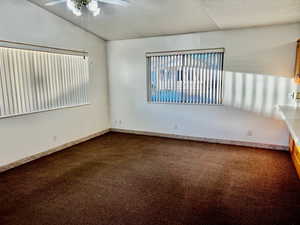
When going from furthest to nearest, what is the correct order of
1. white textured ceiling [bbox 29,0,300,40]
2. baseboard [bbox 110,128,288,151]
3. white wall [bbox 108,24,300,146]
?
baseboard [bbox 110,128,288,151], white wall [bbox 108,24,300,146], white textured ceiling [bbox 29,0,300,40]

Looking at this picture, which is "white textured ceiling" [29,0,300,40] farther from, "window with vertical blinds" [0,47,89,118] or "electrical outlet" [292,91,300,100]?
"electrical outlet" [292,91,300,100]

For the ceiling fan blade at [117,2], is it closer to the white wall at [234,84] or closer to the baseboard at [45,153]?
the white wall at [234,84]

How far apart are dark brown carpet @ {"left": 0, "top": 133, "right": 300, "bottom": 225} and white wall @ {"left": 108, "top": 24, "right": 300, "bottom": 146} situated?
1.93ft

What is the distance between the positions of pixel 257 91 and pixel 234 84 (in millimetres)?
464

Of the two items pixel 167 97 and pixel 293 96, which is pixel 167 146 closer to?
pixel 167 97

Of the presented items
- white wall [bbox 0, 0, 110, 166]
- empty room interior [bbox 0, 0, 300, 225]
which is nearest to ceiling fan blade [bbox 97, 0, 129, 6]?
empty room interior [bbox 0, 0, 300, 225]

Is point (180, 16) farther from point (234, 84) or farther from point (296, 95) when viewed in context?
point (296, 95)

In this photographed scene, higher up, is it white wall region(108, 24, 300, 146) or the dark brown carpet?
white wall region(108, 24, 300, 146)

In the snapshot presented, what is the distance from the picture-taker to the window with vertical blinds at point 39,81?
11.0ft

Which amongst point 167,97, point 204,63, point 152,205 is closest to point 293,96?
point 204,63

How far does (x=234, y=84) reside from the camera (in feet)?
14.4

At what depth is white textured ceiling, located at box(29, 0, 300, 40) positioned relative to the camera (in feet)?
10.2

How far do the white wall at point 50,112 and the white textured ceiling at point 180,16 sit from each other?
0.84 ft

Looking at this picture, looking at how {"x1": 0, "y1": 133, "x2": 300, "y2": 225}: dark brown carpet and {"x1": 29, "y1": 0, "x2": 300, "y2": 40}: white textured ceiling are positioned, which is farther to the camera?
{"x1": 29, "y1": 0, "x2": 300, "y2": 40}: white textured ceiling
